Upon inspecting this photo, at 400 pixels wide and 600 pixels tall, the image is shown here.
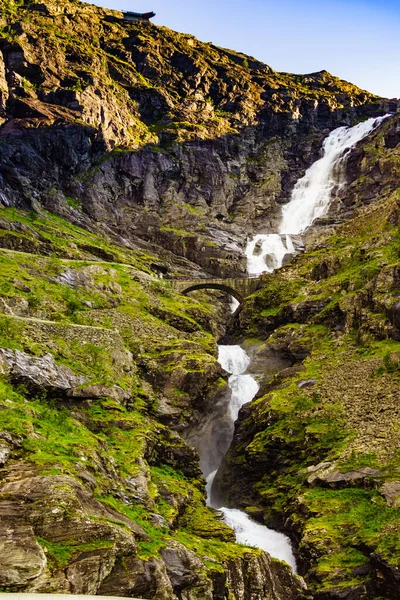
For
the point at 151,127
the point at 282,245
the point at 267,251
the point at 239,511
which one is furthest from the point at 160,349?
the point at 151,127

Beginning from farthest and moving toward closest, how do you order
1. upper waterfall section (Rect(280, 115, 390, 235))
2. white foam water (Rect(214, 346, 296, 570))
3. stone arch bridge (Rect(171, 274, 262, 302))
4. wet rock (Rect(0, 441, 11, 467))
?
1. upper waterfall section (Rect(280, 115, 390, 235))
2. stone arch bridge (Rect(171, 274, 262, 302))
3. white foam water (Rect(214, 346, 296, 570))
4. wet rock (Rect(0, 441, 11, 467))

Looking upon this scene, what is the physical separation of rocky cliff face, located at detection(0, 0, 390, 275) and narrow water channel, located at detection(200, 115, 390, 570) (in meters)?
3.37

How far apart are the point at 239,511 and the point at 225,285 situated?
4201 cm

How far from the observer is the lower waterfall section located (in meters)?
32.3

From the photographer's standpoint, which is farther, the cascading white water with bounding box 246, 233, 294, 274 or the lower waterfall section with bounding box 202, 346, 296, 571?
the cascading white water with bounding box 246, 233, 294, 274

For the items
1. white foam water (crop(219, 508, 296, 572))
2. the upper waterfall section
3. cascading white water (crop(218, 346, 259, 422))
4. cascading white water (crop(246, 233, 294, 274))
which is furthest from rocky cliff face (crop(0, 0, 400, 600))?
the upper waterfall section

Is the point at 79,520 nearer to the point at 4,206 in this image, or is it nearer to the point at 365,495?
the point at 365,495

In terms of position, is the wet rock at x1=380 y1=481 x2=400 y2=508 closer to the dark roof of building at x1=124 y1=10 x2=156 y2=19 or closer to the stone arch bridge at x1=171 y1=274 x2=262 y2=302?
the stone arch bridge at x1=171 y1=274 x2=262 y2=302

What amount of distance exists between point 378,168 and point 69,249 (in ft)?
209

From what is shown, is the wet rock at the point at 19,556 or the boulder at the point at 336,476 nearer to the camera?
the wet rock at the point at 19,556

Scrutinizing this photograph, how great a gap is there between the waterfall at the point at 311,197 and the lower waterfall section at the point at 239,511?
30234 millimetres

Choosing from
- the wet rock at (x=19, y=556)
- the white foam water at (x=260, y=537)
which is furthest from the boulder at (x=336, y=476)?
the wet rock at (x=19, y=556)

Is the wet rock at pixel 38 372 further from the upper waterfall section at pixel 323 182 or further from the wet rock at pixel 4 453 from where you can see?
the upper waterfall section at pixel 323 182

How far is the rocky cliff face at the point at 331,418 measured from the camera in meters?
27.9
